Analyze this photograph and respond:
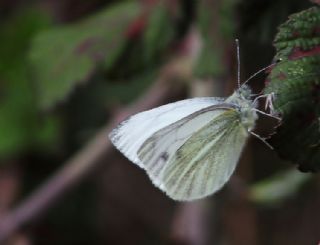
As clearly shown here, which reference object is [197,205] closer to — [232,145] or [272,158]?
[232,145]

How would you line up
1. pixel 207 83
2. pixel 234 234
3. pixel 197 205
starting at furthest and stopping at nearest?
1. pixel 234 234
2. pixel 197 205
3. pixel 207 83

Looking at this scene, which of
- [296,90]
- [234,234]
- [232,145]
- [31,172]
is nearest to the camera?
[296,90]

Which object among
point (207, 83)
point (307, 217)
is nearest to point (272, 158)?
point (307, 217)

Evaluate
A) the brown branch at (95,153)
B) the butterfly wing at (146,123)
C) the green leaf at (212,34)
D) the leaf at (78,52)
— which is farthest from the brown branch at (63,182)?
the butterfly wing at (146,123)

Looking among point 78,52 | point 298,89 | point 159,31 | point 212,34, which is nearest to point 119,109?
point 78,52

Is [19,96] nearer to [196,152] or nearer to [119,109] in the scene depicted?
[119,109]

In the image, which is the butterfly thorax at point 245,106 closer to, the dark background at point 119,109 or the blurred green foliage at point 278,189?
the dark background at point 119,109

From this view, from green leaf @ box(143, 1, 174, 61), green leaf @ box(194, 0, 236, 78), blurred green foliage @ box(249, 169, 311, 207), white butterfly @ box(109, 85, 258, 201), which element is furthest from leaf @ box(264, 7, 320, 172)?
blurred green foliage @ box(249, 169, 311, 207)

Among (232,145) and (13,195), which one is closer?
(232,145)
